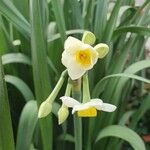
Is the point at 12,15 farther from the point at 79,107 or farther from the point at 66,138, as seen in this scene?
the point at 79,107

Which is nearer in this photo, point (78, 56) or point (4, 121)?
point (78, 56)

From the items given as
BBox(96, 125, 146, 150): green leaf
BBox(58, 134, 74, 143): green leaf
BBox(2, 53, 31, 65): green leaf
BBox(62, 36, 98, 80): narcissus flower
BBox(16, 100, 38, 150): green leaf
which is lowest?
BBox(58, 134, 74, 143): green leaf

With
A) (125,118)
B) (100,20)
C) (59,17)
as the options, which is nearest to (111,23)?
(100,20)

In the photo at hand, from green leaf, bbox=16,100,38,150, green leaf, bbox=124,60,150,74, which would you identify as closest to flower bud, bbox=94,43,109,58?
green leaf, bbox=16,100,38,150

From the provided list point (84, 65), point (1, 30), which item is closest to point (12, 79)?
point (1, 30)

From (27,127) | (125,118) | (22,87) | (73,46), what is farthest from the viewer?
(125,118)

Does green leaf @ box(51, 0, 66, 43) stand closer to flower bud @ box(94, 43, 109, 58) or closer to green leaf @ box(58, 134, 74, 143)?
green leaf @ box(58, 134, 74, 143)
